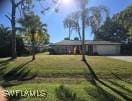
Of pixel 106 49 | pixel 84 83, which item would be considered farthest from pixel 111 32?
pixel 84 83

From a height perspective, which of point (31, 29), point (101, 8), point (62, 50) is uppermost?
point (101, 8)

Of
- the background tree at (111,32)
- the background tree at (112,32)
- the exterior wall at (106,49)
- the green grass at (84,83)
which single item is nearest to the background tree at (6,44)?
the exterior wall at (106,49)

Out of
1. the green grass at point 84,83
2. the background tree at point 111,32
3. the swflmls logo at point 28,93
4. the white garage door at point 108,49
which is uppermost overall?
the background tree at point 111,32

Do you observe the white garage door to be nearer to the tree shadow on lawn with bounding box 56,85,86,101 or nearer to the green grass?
the green grass

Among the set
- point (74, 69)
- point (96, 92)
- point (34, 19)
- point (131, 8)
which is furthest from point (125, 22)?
point (96, 92)

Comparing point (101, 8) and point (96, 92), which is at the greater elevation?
point (101, 8)

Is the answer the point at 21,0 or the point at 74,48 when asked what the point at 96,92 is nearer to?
the point at 21,0

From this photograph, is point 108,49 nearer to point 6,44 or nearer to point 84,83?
point 6,44

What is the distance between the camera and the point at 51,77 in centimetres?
1775

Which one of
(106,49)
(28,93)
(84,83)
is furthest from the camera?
(106,49)

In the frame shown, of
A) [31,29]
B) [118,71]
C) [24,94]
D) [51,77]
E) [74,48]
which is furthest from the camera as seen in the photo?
[74,48]

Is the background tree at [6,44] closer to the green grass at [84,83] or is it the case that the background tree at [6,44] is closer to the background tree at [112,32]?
the green grass at [84,83]

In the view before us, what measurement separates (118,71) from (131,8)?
1095 inches

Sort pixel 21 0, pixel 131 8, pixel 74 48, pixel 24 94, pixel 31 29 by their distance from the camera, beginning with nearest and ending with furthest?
pixel 24 94 → pixel 21 0 → pixel 31 29 → pixel 131 8 → pixel 74 48
